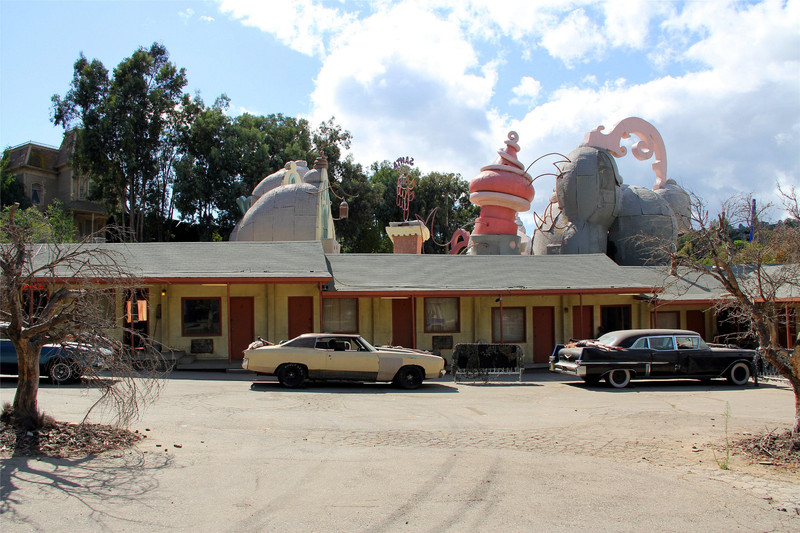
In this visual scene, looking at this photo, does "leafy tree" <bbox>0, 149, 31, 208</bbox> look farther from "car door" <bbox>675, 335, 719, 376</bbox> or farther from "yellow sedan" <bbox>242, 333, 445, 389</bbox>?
"car door" <bbox>675, 335, 719, 376</bbox>

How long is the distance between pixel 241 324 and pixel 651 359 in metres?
11.9

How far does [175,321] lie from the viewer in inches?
757

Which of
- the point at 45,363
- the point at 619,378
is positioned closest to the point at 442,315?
the point at 619,378

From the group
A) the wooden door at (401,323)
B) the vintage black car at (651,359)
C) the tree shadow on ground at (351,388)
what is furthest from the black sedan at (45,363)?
the vintage black car at (651,359)

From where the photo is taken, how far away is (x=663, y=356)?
1534cm

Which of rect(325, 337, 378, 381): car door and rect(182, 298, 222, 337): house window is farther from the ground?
rect(182, 298, 222, 337): house window

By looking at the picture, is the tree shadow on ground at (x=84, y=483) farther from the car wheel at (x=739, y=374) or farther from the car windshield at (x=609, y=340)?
the car wheel at (x=739, y=374)

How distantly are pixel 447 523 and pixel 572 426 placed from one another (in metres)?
5.23

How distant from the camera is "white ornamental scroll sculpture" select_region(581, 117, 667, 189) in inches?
1178

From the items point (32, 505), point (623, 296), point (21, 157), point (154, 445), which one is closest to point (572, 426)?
point (154, 445)

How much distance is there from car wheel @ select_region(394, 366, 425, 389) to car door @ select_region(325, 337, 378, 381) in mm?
577

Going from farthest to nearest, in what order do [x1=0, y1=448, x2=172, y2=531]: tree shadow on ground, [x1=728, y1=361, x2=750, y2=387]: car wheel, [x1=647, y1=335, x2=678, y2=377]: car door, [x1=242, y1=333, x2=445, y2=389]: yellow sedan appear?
[x1=728, y1=361, x2=750, y2=387]: car wheel
[x1=647, y1=335, x2=678, y2=377]: car door
[x1=242, y1=333, x2=445, y2=389]: yellow sedan
[x1=0, y1=448, x2=172, y2=531]: tree shadow on ground

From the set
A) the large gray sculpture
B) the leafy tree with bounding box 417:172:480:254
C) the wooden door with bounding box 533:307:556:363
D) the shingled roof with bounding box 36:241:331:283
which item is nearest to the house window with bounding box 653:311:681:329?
the wooden door with bounding box 533:307:556:363

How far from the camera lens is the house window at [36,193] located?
47375 millimetres
